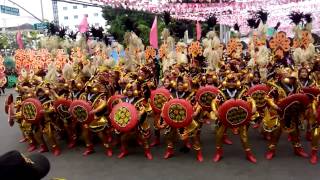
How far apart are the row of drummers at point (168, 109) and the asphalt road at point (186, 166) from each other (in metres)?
0.17

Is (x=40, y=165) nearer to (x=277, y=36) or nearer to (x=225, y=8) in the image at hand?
(x=277, y=36)

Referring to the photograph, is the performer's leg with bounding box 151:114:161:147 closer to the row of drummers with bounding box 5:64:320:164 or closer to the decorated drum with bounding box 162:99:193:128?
the row of drummers with bounding box 5:64:320:164

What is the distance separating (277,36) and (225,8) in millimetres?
5846

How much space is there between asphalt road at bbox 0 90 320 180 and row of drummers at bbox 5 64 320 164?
17 centimetres

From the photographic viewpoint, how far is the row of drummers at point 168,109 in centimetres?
605

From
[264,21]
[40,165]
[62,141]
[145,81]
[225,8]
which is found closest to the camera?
[40,165]

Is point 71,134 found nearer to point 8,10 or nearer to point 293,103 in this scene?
point 293,103

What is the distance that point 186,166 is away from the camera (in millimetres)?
6219

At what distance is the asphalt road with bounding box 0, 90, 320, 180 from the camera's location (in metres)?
5.71

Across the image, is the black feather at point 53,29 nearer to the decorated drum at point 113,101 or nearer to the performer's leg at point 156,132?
the decorated drum at point 113,101

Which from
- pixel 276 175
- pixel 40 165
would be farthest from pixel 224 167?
pixel 40 165

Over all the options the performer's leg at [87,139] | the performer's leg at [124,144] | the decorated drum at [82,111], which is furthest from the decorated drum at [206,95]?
the performer's leg at [87,139]

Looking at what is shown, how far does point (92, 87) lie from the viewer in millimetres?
7051

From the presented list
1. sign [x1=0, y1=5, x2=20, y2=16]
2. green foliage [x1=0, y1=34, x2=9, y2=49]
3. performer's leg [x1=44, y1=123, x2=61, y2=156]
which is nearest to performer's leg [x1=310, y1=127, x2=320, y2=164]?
performer's leg [x1=44, y1=123, x2=61, y2=156]
